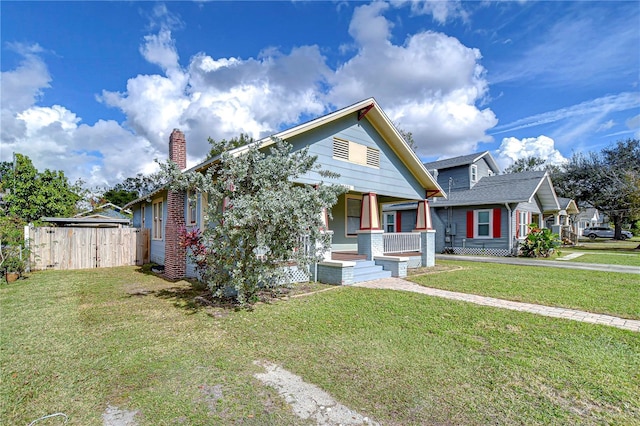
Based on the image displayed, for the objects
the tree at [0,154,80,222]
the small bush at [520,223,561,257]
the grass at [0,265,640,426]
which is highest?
the tree at [0,154,80,222]

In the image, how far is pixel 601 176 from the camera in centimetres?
3142

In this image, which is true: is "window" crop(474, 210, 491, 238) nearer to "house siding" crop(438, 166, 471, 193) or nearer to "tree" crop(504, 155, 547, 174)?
"house siding" crop(438, 166, 471, 193)

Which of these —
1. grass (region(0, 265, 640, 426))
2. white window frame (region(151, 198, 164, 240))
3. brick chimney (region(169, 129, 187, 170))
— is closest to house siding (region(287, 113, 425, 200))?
brick chimney (region(169, 129, 187, 170))

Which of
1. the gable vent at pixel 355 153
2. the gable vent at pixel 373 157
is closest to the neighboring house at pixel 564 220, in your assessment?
the gable vent at pixel 373 157

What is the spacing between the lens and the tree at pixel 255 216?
614 centimetres

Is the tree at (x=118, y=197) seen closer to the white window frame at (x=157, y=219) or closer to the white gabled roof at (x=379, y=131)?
the white window frame at (x=157, y=219)

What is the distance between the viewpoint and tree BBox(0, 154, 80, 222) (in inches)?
719

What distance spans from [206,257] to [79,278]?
7.12m

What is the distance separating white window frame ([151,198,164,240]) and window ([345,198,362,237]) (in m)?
8.14

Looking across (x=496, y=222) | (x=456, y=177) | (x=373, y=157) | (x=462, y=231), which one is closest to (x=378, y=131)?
(x=373, y=157)

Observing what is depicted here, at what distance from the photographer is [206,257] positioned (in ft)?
22.3

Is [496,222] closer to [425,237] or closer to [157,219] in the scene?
[425,237]

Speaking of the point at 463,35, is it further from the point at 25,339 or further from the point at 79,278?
the point at 79,278

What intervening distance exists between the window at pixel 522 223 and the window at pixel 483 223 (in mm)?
1735
